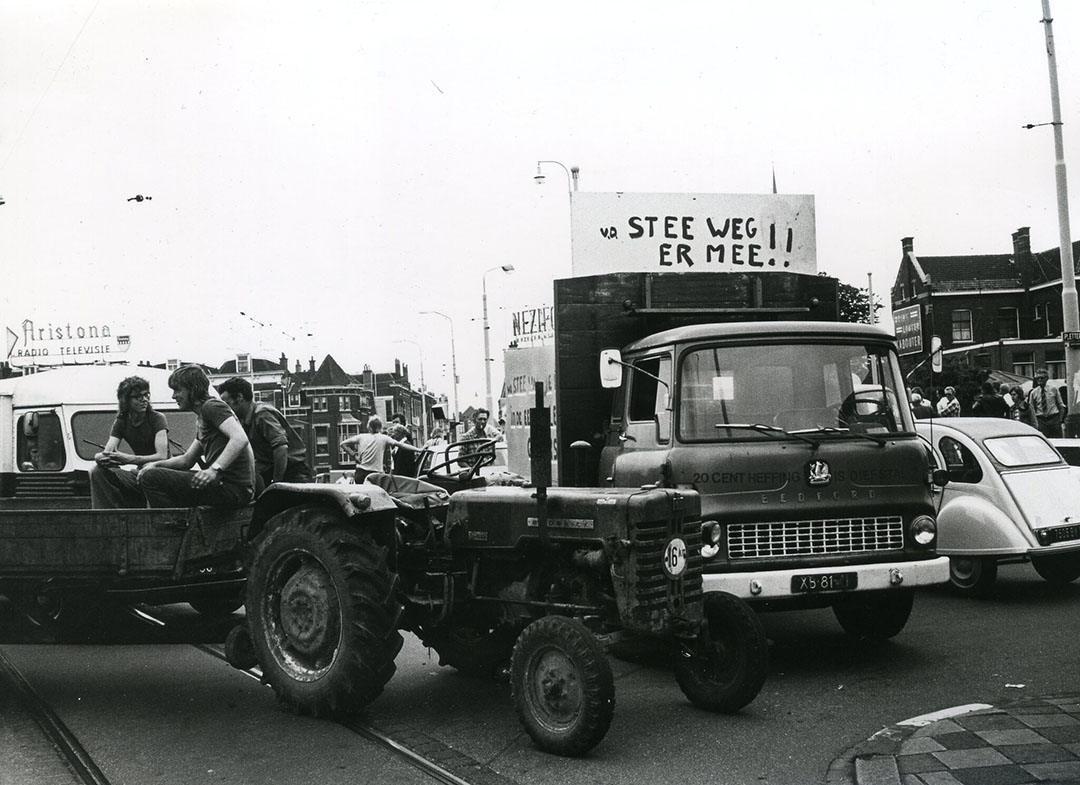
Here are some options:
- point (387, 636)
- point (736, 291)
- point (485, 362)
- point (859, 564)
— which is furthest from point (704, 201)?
point (485, 362)

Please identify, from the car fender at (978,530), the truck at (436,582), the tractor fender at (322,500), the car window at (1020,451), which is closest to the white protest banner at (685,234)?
the car window at (1020,451)

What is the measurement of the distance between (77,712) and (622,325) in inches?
191

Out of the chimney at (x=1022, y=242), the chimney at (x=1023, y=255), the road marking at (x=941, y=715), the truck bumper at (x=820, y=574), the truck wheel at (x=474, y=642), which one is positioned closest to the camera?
the road marking at (x=941, y=715)

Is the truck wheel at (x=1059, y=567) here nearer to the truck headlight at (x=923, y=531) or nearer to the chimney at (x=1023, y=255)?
the truck headlight at (x=923, y=531)

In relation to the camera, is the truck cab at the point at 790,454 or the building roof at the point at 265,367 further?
the building roof at the point at 265,367

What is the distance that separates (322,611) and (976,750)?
3.40 metres

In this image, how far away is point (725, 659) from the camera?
6.27 metres

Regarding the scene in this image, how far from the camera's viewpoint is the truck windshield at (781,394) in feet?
25.1

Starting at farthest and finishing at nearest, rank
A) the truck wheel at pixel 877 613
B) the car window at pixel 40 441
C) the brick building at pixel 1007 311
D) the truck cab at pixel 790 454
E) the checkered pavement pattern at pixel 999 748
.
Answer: the brick building at pixel 1007 311 → the car window at pixel 40 441 → the truck wheel at pixel 877 613 → the truck cab at pixel 790 454 → the checkered pavement pattern at pixel 999 748

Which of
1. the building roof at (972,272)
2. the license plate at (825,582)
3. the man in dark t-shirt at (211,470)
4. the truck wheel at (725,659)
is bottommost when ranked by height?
the truck wheel at (725,659)

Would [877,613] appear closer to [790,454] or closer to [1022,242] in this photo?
[790,454]

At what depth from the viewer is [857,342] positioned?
8.05m

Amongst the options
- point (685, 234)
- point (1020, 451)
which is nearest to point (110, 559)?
point (685, 234)

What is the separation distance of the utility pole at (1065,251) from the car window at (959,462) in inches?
369
